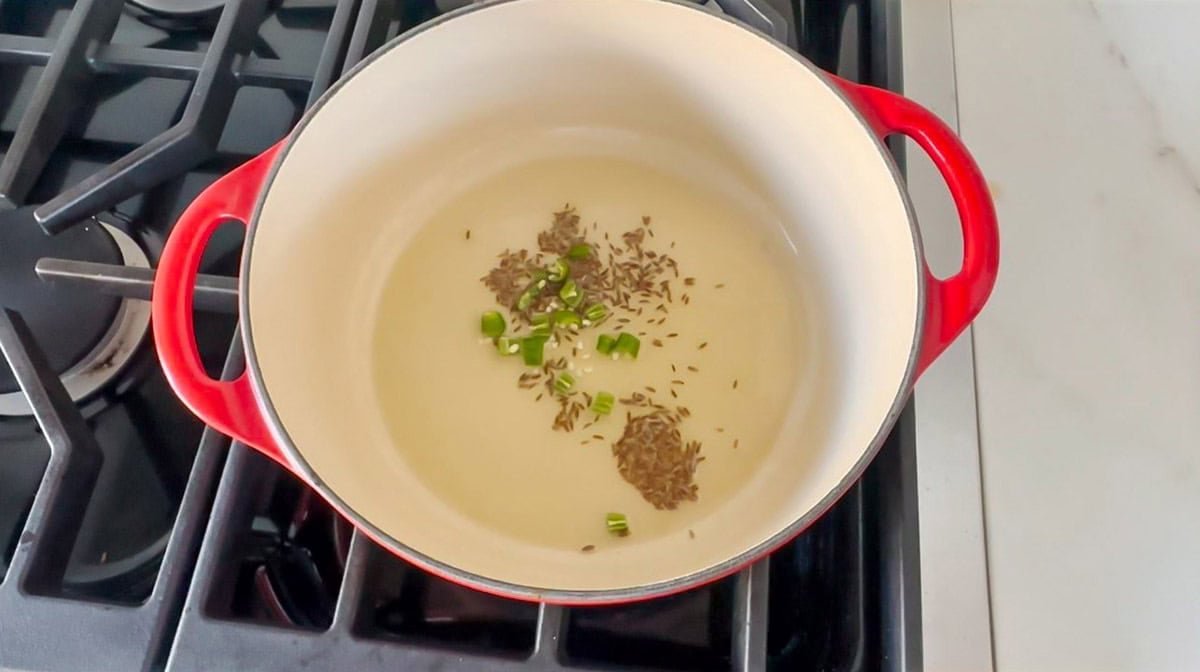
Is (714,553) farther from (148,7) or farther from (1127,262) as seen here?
(148,7)

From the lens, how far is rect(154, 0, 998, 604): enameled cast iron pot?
50cm

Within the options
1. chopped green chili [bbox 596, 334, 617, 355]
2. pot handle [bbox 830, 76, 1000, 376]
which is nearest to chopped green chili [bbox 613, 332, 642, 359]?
chopped green chili [bbox 596, 334, 617, 355]

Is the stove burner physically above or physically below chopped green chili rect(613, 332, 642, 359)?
below

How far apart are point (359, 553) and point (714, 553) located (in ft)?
0.78

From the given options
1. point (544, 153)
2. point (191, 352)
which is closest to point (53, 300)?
point (191, 352)

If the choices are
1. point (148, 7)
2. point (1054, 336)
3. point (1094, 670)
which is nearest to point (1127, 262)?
point (1054, 336)

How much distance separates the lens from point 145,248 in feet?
2.10

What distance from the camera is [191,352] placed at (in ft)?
1.61

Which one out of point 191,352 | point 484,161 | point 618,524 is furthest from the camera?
point 484,161

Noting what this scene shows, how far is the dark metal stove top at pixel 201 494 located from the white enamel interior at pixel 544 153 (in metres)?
0.03

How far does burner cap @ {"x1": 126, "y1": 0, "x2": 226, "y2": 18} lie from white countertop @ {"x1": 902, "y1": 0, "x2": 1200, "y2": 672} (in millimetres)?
549

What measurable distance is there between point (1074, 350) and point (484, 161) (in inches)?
20.2

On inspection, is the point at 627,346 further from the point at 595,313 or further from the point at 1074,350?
the point at 1074,350

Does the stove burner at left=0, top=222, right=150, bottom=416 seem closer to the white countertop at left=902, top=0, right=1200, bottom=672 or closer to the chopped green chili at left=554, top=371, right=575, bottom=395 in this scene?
the chopped green chili at left=554, top=371, right=575, bottom=395
